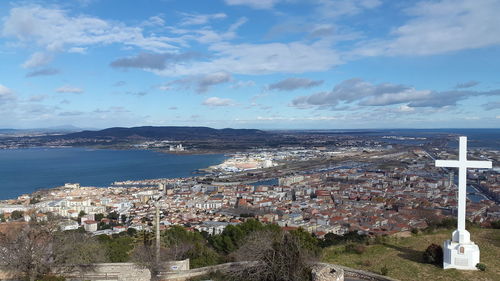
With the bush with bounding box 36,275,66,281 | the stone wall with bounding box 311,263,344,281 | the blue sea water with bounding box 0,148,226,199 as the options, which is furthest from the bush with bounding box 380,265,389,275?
the blue sea water with bounding box 0,148,226,199

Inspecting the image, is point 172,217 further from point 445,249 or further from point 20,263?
point 445,249

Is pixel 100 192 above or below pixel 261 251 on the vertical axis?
below

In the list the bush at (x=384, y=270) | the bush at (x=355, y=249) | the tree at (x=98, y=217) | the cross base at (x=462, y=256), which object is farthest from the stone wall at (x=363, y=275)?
the tree at (x=98, y=217)

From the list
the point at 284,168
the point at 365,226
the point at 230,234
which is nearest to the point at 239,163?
the point at 284,168

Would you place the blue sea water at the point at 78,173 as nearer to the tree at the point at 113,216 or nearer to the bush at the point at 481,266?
the tree at the point at 113,216

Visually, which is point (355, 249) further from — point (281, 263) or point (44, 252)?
point (44, 252)

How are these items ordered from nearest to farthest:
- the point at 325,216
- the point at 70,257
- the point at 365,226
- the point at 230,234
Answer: the point at 70,257 < the point at 230,234 < the point at 365,226 < the point at 325,216
